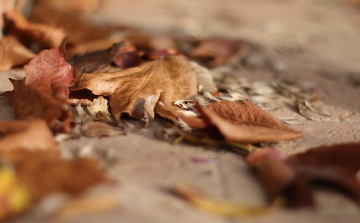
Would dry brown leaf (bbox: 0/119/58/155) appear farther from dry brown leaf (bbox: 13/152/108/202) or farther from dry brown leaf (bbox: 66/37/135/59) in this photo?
dry brown leaf (bbox: 66/37/135/59)

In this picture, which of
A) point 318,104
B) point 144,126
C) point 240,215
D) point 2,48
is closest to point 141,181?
point 240,215

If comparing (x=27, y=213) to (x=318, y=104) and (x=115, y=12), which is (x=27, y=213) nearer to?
(x=318, y=104)

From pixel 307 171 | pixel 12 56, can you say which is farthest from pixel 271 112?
pixel 12 56

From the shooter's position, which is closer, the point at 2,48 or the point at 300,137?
the point at 300,137

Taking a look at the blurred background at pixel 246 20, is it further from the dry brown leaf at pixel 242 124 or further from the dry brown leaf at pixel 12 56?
the dry brown leaf at pixel 242 124

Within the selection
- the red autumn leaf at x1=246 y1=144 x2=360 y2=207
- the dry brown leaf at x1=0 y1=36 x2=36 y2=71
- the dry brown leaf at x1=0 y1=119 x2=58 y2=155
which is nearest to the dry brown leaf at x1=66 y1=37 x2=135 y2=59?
the dry brown leaf at x1=0 y1=36 x2=36 y2=71

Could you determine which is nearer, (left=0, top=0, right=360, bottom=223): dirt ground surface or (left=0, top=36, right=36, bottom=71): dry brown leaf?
(left=0, top=0, right=360, bottom=223): dirt ground surface

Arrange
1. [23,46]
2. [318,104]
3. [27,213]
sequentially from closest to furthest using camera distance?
[27,213] → [318,104] → [23,46]
